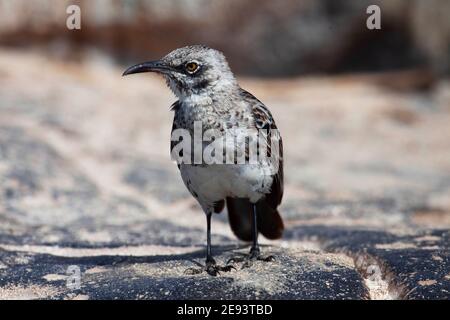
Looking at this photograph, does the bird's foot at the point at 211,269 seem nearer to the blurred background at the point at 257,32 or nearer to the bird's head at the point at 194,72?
the bird's head at the point at 194,72

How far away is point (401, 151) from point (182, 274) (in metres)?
6.45

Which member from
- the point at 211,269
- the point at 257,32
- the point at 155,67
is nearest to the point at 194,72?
the point at 155,67

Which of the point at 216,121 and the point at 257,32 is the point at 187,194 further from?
the point at 257,32

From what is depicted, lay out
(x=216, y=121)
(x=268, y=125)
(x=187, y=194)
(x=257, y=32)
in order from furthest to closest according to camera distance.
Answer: (x=257, y=32) < (x=187, y=194) < (x=268, y=125) < (x=216, y=121)

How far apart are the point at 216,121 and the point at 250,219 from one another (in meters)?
1.12

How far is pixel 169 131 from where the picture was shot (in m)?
10.1

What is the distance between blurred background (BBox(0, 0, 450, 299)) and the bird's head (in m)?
1.16

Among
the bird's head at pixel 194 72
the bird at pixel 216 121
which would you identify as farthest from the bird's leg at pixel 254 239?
the bird's head at pixel 194 72

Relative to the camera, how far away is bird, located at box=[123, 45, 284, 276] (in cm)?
492

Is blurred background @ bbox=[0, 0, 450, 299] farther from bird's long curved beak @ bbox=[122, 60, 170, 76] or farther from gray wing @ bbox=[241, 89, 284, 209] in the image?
bird's long curved beak @ bbox=[122, 60, 170, 76]

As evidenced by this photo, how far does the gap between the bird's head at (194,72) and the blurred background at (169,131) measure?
1.16 meters

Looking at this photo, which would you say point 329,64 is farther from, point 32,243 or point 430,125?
point 32,243

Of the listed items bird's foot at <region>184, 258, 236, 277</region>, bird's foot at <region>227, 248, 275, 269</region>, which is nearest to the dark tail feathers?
Answer: bird's foot at <region>227, 248, 275, 269</region>
